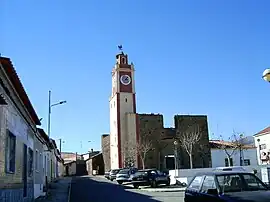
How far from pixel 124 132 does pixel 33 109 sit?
168 feet

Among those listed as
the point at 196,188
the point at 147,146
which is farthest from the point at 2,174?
the point at 147,146

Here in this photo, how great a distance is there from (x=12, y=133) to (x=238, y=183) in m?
6.77

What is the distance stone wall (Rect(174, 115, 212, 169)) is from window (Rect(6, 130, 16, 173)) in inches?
2130

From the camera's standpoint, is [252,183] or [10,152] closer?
[252,183]

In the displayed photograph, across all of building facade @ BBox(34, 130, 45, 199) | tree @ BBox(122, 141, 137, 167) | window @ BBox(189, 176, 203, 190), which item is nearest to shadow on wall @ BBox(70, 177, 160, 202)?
building facade @ BBox(34, 130, 45, 199)

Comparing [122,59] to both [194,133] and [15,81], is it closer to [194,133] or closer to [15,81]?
[194,133]

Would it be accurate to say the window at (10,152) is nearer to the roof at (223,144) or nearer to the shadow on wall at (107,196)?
the shadow on wall at (107,196)

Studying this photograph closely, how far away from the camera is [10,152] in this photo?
13.2 m

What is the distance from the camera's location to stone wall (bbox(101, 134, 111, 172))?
3038 inches

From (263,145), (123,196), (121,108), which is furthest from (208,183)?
(121,108)

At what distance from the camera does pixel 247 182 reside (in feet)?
37.1

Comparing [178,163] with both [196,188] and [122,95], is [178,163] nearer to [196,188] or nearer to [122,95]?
[122,95]

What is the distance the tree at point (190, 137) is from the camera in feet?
211

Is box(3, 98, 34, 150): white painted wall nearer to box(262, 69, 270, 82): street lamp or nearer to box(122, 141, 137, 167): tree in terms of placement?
box(262, 69, 270, 82): street lamp
